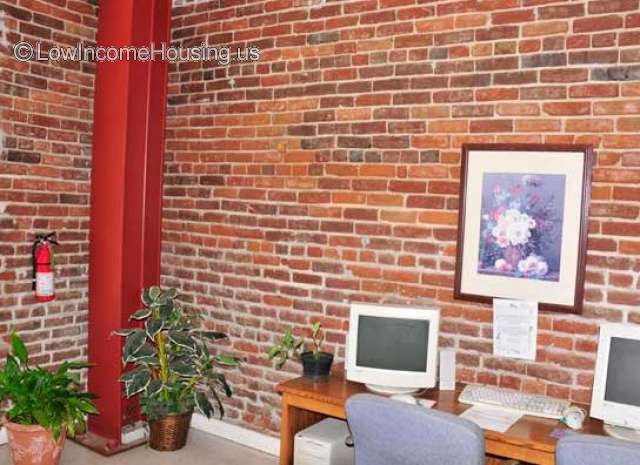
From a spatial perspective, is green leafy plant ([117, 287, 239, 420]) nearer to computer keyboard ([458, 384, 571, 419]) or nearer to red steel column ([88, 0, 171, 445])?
red steel column ([88, 0, 171, 445])

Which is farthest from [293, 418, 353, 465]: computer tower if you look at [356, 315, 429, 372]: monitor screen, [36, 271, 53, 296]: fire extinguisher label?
[36, 271, 53, 296]: fire extinguisher label

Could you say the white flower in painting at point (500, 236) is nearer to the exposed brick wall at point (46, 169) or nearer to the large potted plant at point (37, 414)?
the large potted plant at point (37, 414)

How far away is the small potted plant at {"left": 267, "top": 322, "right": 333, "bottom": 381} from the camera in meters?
3.22

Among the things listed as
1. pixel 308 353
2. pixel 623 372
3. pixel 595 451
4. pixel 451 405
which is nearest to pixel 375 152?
pixel 308 353

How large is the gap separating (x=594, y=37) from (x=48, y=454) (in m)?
3.33

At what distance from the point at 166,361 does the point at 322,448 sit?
3.80 ft

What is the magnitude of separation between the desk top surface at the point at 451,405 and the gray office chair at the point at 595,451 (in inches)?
18.9

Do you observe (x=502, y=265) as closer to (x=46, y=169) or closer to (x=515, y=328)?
(x=515, y=328)

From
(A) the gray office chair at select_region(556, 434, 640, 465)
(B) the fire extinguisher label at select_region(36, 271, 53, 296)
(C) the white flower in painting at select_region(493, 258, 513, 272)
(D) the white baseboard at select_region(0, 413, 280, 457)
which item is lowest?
(D) the white baseboard at select_region(0, 413, 280, 457)

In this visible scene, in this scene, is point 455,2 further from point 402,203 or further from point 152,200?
point 152,200

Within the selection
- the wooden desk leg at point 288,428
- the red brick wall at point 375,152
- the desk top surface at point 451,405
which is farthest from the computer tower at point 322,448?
the red brick wall at point 375,152

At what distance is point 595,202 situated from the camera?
2.82 m

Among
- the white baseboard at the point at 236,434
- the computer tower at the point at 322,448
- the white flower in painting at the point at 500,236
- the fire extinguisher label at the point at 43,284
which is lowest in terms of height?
the white baseboard at the point at 236,434

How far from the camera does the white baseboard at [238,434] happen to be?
3.81 metres
